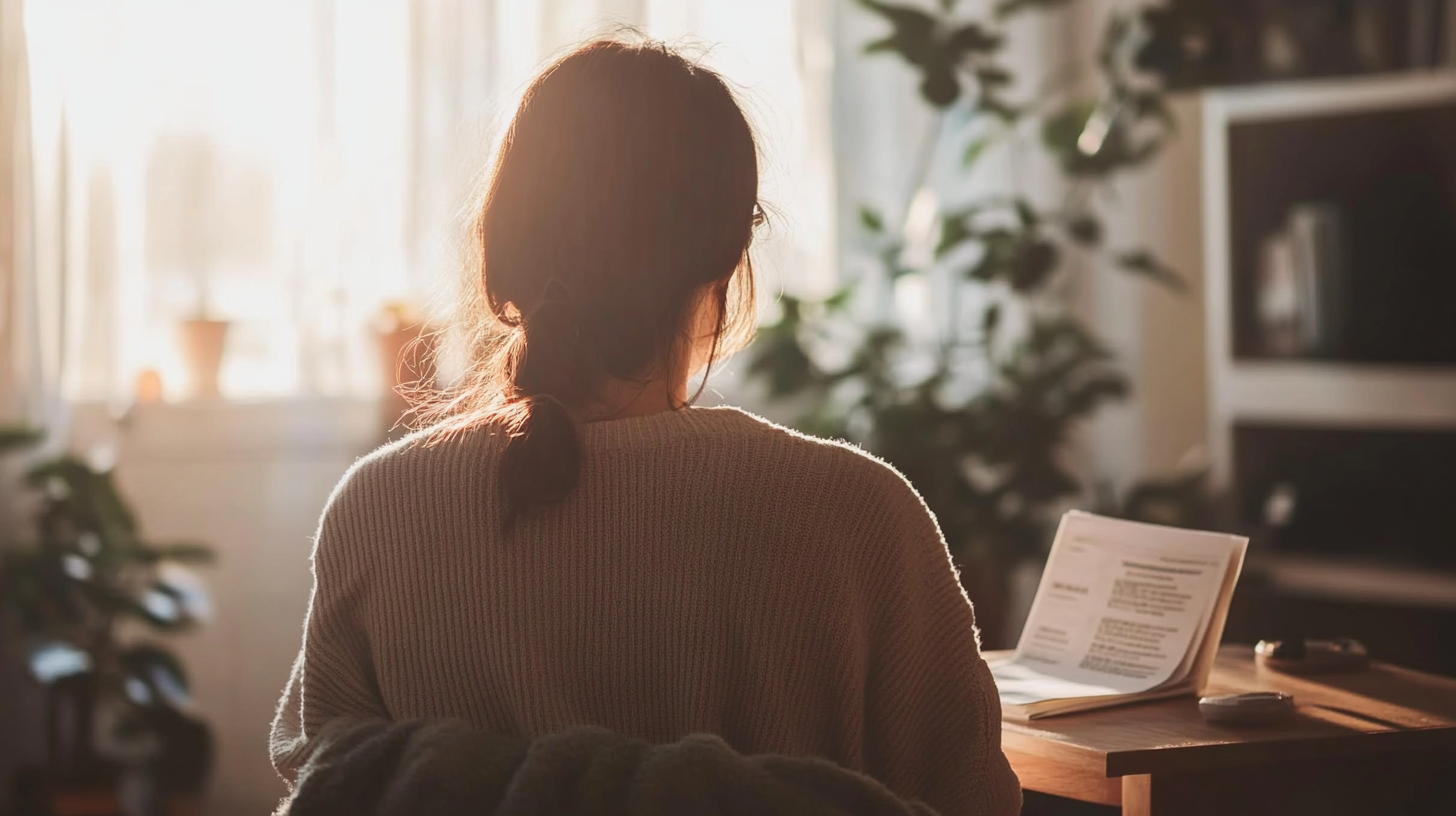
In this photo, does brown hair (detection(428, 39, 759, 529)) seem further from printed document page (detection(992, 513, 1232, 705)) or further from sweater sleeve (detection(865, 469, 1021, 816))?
printed document page (detection(992, 513, 1232, 705))

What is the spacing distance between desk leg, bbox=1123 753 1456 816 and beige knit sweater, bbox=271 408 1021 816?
0.18 meters

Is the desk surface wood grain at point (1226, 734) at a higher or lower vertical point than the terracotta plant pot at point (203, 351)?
lower

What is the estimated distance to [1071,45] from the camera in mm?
3654

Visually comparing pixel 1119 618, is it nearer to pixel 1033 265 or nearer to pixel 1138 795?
pixel 1138 795

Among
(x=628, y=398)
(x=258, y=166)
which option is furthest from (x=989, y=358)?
(x=628, y=398)

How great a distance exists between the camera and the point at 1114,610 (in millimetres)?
1517

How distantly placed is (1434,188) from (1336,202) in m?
0.18

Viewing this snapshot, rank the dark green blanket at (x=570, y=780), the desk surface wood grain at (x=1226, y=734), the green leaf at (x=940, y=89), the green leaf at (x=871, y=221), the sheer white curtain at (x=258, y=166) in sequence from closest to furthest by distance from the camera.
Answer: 1. the dark green blanket at (x=570, y=780)
2. the desk surface wood grain at (x=1226, y=734)
3. the sheer white curtain at (x=258, y=166)
4. the green leaf at (x=940, y=89)
5. the green leaf at (x=871, y=221)

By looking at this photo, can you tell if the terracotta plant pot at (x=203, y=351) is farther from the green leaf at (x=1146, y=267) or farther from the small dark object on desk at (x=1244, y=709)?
the small dark object on desk at (x=1244, y=709)

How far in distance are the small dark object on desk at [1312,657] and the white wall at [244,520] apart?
1896 mm

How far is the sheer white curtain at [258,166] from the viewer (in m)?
2.79

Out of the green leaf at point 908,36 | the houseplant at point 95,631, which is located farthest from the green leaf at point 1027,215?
the houseplant at point 95,631

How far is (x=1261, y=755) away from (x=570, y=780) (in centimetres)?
59

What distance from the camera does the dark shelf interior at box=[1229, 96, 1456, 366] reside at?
2.93 meters
